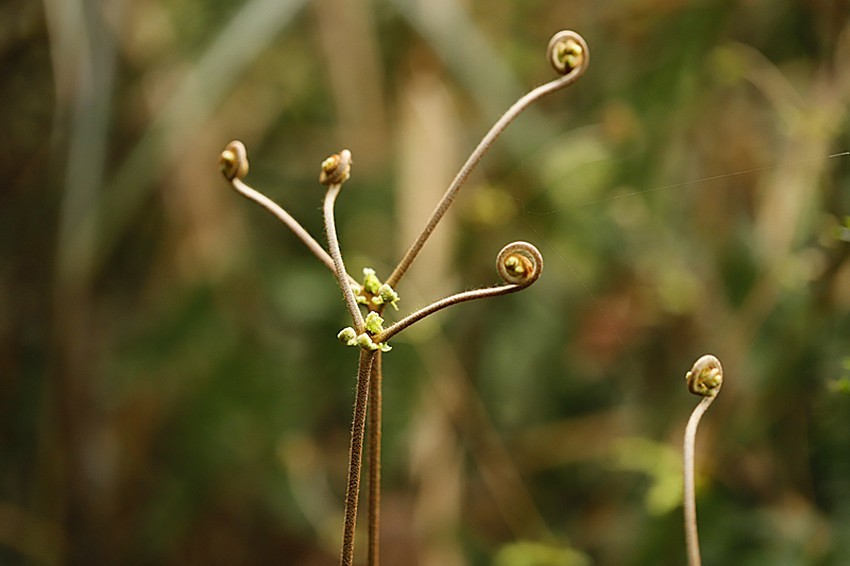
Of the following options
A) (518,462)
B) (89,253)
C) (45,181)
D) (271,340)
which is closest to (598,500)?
(518,462)

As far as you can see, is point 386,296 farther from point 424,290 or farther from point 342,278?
point 424,290

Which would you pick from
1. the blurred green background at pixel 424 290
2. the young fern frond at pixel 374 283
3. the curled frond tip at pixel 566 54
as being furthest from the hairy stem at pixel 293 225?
the blurred green background at pixel 424 290

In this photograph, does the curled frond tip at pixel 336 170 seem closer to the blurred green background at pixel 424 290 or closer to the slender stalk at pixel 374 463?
the slender stalk at pixel 374 463

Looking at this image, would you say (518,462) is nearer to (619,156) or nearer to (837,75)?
(619,156)

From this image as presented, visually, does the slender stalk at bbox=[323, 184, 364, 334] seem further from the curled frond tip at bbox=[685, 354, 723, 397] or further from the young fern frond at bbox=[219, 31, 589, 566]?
the curled frond tip at bbox=[685, 354, 723, 397]

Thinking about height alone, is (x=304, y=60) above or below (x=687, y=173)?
above

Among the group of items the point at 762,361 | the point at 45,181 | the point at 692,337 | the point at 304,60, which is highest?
the point at 304,60

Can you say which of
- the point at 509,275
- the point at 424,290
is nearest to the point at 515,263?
the point at 509,275

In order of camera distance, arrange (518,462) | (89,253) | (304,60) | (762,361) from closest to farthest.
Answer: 1. (762,361)
2. (89,253)
3. (518,462)
4. (304,60)
